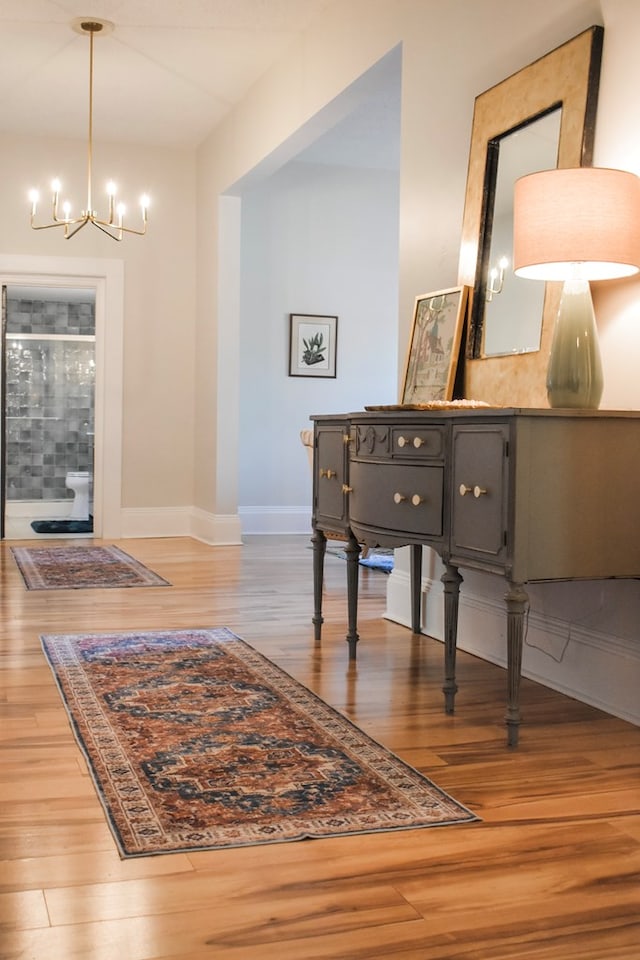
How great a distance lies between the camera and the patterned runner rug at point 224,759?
2131 millimetres

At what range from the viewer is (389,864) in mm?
1940

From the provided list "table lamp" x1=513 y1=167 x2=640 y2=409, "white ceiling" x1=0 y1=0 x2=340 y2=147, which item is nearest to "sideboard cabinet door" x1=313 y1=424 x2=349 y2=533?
"table lamp" x1=513 y1=167 x2=640 y2=409

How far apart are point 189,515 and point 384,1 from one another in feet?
14.4

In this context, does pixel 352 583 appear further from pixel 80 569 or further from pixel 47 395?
pixel 47 395

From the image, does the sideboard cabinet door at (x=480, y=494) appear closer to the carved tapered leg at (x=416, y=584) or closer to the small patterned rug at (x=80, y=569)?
the carved tapered leg at (x=416, y=584)

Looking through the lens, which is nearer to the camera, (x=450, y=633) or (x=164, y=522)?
(x=450, y=633)

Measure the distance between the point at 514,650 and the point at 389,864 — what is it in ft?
2.98

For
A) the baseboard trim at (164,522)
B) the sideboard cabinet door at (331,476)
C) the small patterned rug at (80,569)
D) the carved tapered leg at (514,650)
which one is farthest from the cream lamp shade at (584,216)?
the baseboard trim at (164,522)

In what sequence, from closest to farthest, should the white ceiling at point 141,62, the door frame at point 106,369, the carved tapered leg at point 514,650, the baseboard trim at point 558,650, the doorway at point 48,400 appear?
1. the carved tapered leg at point 514,650
2. the baseboard trim at point 558,650
3. the white ceiling at point 141,62
4. the door frame at point 106,369
5. the doorway at point 48,400

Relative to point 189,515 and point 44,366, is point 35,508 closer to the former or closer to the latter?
point 44,366

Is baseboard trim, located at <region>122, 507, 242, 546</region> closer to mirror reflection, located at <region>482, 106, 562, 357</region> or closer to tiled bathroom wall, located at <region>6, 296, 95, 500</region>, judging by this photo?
tiled bathroom wall, located at <region>6, 296, 95, 500</region>

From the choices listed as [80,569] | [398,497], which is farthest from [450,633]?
[80,569]

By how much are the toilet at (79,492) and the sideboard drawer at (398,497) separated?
7.08 meters

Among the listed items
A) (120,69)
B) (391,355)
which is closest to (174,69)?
(120,69)
